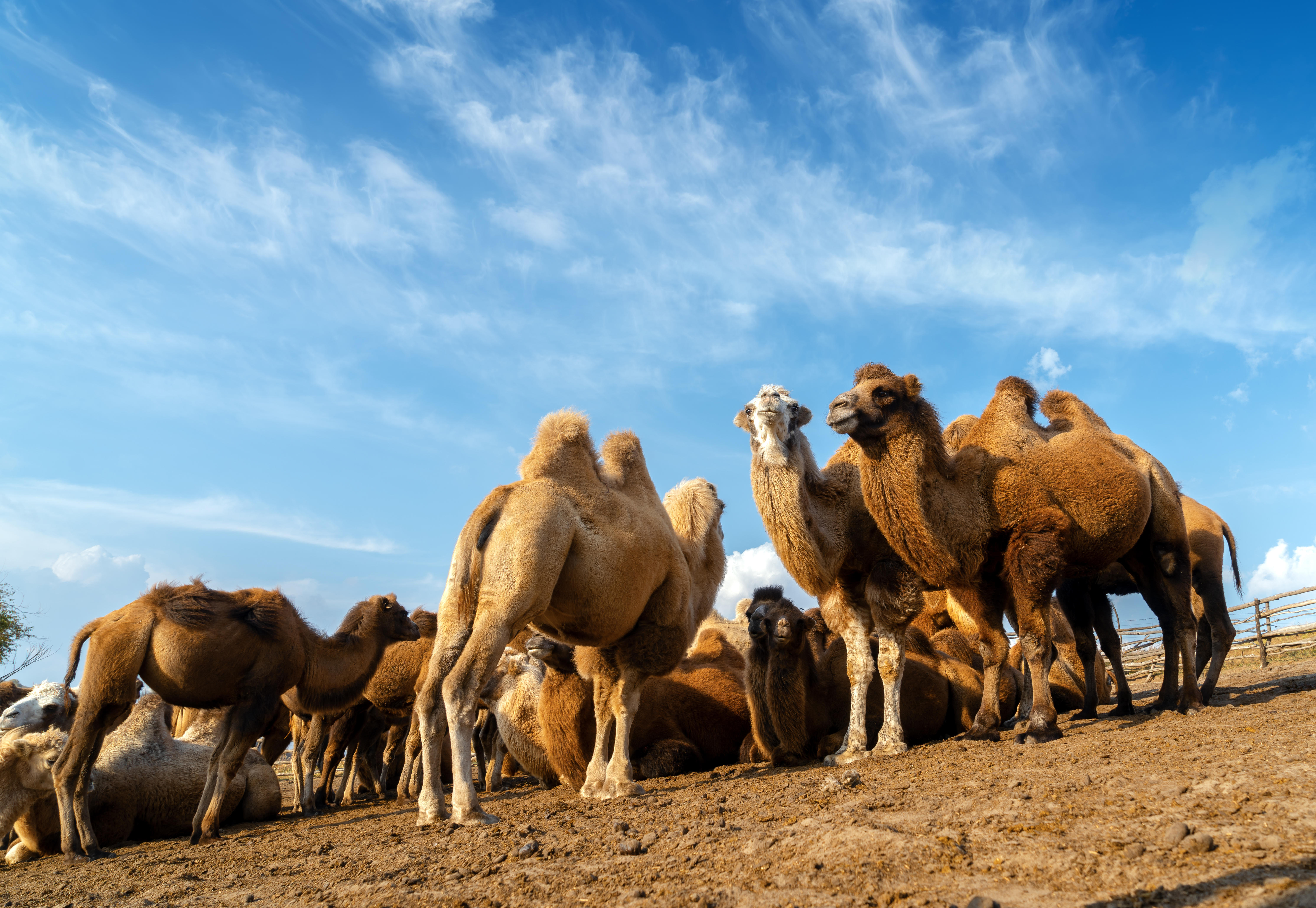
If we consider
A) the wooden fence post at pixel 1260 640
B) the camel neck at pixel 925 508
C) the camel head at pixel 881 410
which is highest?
the camel head at pixel 881 410

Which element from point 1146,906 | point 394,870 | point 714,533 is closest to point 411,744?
point 714,533

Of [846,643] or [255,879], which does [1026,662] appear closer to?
[846,643]

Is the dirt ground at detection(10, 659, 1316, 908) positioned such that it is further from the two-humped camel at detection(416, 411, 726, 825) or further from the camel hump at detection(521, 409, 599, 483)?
the camel hump at detection(521, 409, 599, 483)

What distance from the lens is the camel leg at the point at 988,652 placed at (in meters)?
6.79

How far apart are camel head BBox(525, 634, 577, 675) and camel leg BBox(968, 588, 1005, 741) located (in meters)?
3.63

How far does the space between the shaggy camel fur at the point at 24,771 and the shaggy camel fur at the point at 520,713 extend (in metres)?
3.82

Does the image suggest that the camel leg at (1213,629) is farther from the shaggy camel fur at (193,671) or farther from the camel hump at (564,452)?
the shaggy camel fur at (193,671)

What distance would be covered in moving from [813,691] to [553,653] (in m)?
2.66

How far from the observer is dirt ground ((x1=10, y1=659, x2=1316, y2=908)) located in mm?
2756

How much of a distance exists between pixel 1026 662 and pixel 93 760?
780 cm

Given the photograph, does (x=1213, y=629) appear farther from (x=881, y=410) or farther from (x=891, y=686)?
(x=881, y=410)

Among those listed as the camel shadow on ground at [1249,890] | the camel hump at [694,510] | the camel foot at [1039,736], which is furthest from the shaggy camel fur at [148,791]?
the camel shadow on ground at [1249,890]

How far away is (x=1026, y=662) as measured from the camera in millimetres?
6734

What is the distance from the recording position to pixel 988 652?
7219mm
